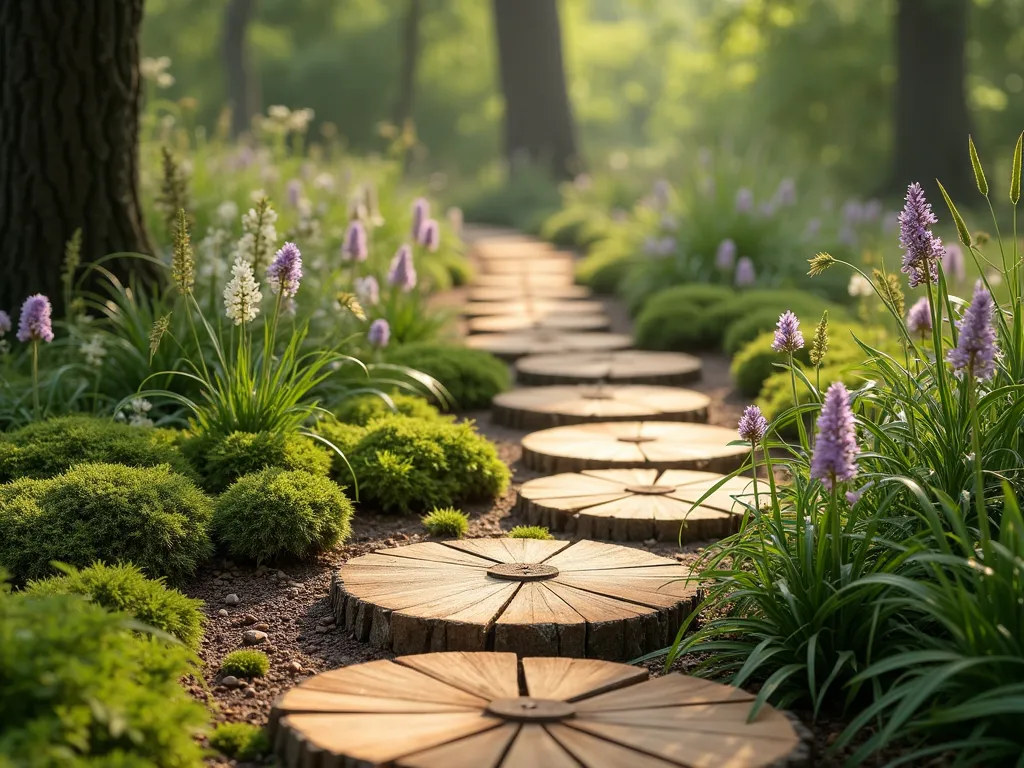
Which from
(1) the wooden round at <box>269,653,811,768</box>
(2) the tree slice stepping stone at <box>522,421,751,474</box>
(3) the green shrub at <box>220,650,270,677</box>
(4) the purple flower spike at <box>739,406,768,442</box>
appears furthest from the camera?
(2) the tree slice stepping stone at <box>522,421,751,474</box>

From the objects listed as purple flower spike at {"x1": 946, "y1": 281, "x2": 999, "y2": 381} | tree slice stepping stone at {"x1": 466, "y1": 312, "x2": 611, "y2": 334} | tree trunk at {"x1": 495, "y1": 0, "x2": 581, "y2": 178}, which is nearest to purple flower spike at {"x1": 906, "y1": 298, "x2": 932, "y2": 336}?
purple flower spike at {"x1": 946, "y1": 281, "x2": 999, "y2": 381}

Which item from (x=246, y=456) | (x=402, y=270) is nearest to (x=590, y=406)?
(x=402, y=270)

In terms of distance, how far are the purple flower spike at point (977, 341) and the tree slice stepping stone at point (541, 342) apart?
199 inches

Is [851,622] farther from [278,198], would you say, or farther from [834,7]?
[834,7]

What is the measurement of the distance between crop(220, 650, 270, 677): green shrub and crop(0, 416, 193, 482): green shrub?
4.00 ft

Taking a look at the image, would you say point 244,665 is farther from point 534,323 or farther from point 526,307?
point 526,307

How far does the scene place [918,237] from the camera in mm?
2881

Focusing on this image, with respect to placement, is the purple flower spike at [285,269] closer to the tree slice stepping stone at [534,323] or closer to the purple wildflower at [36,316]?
the purple wildflower at [36,316]

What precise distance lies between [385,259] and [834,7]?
1259cm

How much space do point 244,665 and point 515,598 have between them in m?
0.76

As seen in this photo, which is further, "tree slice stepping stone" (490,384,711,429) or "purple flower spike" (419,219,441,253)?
"purple flower spike" (419,219,441,253)

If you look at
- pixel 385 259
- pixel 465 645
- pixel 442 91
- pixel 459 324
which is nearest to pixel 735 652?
pixel 465 645

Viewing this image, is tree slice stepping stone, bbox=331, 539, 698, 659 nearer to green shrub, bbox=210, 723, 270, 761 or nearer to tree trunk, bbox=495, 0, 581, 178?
green shrub, bbox=210, 723, 270, 761

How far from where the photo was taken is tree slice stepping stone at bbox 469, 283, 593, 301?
32.9 feet
